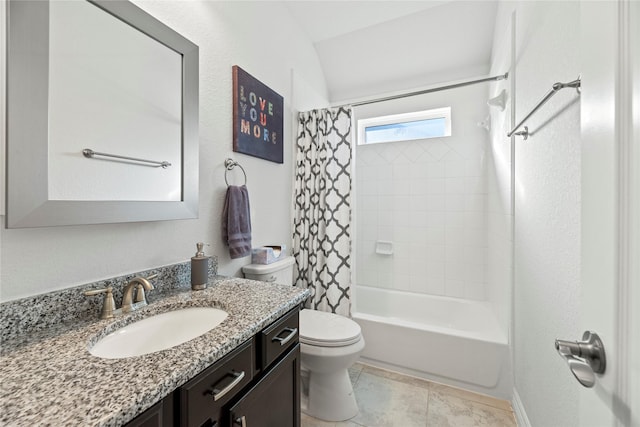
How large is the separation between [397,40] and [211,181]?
6.97ft

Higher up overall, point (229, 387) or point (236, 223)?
point (236, 223)

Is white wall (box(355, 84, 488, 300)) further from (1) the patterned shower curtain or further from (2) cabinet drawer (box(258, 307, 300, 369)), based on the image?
(2) cabinet drawer (box(258, 307, 300, 369))

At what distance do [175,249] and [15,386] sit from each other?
70 cm

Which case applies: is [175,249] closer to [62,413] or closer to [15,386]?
[15,386]

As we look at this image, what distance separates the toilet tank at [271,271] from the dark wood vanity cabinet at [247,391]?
1.82ft

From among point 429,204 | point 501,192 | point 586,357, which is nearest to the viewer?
point 586,357

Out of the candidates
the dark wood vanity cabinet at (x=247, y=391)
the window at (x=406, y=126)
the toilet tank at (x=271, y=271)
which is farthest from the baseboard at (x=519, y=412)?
the window at (x=406, y=126)

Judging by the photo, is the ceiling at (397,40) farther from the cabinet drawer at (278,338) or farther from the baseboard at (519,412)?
the baseboard at (519,412)

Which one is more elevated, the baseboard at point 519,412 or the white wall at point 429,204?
the white wall at point 429,204

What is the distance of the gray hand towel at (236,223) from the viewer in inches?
56.8

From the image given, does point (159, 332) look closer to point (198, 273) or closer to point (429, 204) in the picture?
point (198, 273)

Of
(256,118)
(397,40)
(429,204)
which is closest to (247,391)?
Answer: (256,118)

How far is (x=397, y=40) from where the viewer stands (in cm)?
238

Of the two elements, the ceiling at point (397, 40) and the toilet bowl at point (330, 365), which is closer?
the toilet bowl at point (330, 365)
